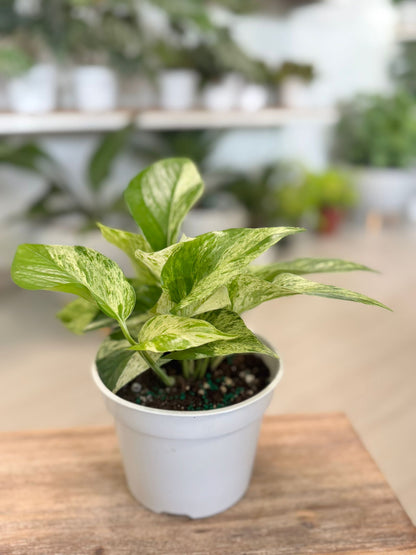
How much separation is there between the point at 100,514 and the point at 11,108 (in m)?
1.54

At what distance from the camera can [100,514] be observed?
50 centimetres

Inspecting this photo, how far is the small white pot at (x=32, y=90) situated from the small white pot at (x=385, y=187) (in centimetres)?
153

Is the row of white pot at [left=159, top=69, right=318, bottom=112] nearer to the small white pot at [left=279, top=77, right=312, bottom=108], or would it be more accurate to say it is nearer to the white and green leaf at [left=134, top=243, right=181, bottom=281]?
the small white pot at [left=279, top=77, right=312, bottom=108]

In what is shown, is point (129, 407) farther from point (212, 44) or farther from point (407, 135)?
point (407, 135)

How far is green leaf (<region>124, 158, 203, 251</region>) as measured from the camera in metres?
0.50

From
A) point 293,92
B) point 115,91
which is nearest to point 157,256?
point 115,91

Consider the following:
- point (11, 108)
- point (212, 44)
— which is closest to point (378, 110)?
point (212, 44)

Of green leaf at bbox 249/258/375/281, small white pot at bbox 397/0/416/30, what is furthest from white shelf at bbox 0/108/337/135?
green leaf at bbox 249/258/375/281

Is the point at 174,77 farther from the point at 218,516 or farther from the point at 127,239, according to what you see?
the point at 218,516

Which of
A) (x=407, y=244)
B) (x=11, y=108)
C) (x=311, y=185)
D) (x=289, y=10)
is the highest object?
(x=289, y=10)

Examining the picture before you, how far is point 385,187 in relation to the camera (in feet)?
8.49

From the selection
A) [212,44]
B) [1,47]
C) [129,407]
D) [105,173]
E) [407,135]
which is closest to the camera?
[129,407]

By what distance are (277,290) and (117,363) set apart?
163 millimetres

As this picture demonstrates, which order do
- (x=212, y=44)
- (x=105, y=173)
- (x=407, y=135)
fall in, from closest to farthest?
(x=105, y=173) → (x=212, y=44) → (x=407, y=135)
